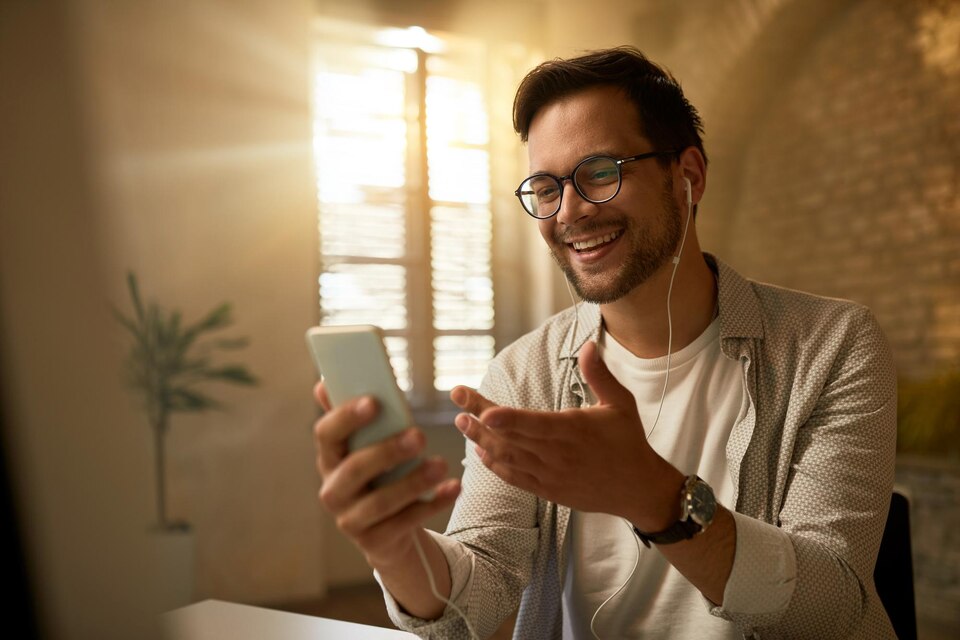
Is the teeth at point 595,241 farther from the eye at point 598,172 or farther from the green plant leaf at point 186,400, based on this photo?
the green plant leaf at point 186,400

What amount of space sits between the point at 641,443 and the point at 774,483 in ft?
1.75

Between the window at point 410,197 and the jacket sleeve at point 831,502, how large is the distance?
13.1ft

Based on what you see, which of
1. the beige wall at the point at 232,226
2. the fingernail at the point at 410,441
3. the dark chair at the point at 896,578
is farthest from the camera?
the beige wall at the point at 232,226

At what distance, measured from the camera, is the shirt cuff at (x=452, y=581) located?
118 centimetres

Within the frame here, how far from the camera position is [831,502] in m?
1.27

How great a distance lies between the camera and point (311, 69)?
5.09 meters

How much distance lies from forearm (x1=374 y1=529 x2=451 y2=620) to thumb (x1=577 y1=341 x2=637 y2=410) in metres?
0.33

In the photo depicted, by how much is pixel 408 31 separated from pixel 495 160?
102cm

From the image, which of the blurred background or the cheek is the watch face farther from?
the blurred background

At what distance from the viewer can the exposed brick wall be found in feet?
15.7

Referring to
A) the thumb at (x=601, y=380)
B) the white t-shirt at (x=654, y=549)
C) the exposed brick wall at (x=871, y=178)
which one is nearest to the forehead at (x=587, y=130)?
the white t-shirt at (x=654, y=549)

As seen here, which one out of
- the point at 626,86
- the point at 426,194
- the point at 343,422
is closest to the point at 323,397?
the point at 343,422

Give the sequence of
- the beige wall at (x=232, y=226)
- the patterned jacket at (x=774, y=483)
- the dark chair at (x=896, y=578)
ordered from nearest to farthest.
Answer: the patterned jacket at (x=774, y=483) → the dark chair at (x=896, y=578) → the beige wall at (x=232, y=226)

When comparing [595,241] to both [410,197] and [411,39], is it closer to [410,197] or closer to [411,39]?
[410,197]
